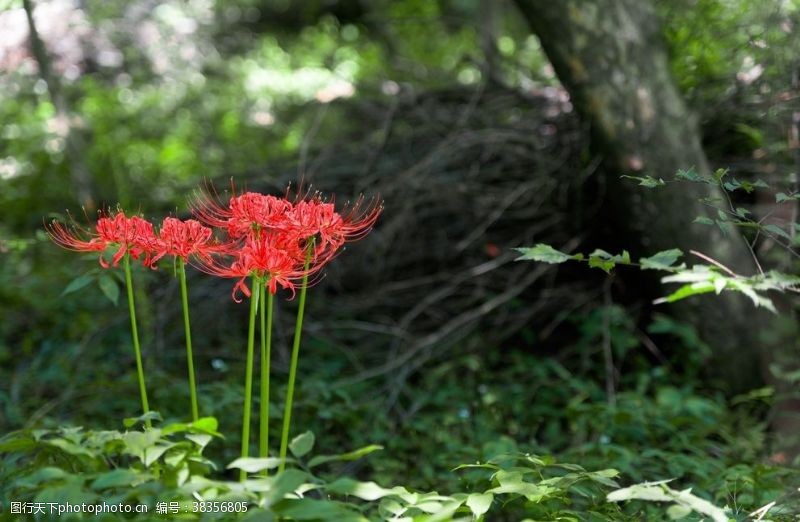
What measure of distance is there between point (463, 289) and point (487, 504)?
2.46 meters

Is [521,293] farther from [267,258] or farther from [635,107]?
[267,258]

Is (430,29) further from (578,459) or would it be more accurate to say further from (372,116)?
(578,459)

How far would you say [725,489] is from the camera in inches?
69.2

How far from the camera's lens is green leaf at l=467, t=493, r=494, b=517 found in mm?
1352

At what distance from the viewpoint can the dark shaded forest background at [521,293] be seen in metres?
2.88

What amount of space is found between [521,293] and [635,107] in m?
1.04

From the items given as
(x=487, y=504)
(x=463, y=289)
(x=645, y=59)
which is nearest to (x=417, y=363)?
(x=463, y=289)

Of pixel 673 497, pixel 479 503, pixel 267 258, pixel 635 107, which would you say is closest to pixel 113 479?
pixel 267 258

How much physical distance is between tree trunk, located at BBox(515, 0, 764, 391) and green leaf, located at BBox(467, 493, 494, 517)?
183 centimetres

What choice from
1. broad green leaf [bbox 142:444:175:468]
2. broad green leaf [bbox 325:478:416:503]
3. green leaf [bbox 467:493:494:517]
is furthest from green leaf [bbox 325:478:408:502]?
broad green leaf [bbox 142:444:175:468]

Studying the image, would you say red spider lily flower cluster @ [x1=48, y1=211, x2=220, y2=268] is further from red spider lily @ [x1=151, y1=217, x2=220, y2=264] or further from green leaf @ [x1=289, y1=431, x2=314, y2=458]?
green leaf @ [x1=289, y1=431, x2=314, y2=458]

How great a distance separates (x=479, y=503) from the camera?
4.48 feet

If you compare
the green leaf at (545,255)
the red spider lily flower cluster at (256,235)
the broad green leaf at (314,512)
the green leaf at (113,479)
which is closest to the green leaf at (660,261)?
the green leaf at (545,255)

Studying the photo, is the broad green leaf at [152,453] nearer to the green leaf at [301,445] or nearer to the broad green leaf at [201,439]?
the broad green leaf at [201,439]
